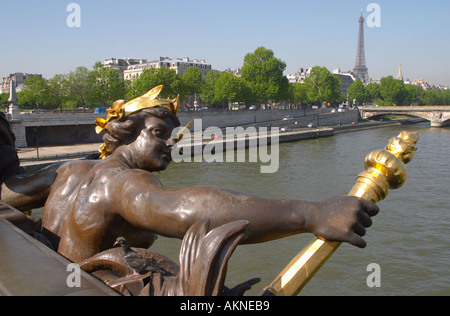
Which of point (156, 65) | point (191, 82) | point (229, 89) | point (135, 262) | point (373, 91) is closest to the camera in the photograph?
point (135, 262)

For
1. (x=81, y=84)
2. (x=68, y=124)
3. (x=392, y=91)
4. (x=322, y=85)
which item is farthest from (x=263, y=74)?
(x=392, y=91)

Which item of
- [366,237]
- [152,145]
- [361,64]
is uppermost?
[361,64]

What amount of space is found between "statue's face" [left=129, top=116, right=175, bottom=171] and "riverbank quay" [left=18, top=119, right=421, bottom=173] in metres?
1.21

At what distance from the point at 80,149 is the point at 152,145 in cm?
2440

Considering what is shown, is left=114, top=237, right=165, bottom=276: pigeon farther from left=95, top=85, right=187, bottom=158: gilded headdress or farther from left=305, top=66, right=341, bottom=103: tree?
left=305, top=66, right=341, bottom=103: tree

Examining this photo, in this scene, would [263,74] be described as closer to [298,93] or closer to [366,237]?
[298,93]

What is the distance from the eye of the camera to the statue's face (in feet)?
6.34

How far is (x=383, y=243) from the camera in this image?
9711mm

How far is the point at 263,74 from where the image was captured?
52094mm

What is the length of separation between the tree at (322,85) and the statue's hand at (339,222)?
6348 cm

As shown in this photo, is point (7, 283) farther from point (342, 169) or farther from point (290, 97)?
point (290, 97)

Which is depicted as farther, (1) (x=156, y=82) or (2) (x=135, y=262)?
(1) (x=156, y=82)

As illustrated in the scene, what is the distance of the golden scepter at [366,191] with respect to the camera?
1.38 meters

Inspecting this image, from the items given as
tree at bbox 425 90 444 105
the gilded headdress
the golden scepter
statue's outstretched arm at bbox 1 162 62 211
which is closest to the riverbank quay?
statue's outstretched arm at bbox 1 162 62 211
